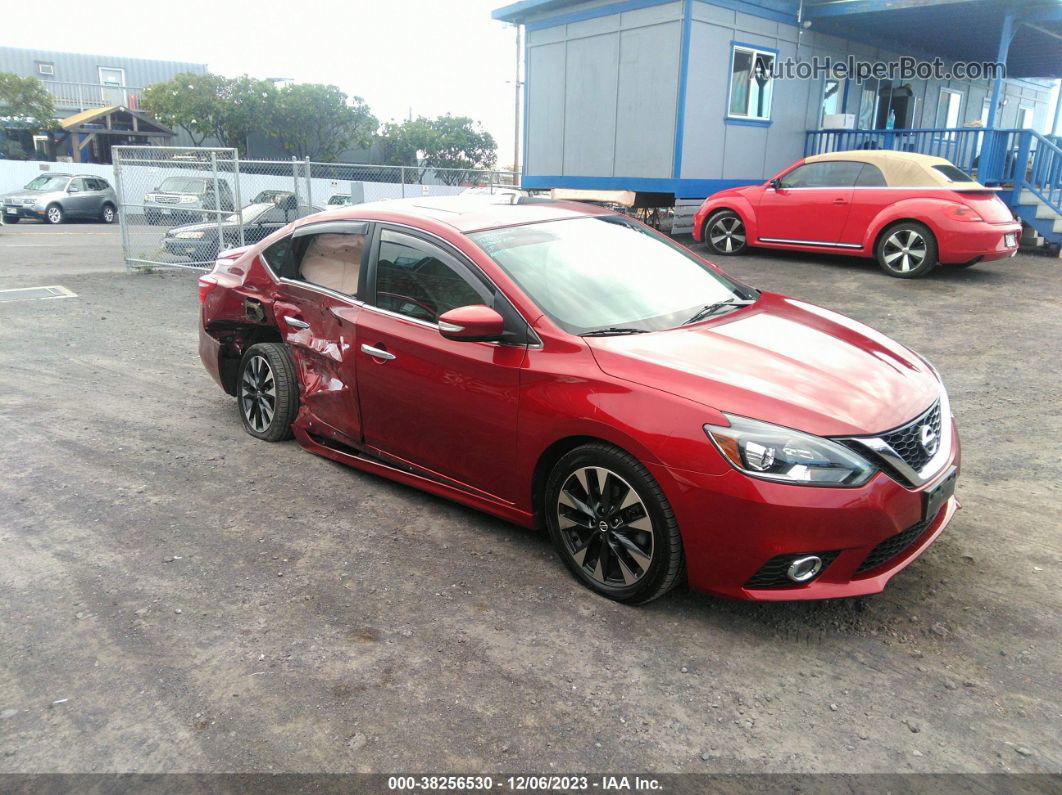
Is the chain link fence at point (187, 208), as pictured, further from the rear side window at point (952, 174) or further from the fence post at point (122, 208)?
the rear side window at point (952, 174)

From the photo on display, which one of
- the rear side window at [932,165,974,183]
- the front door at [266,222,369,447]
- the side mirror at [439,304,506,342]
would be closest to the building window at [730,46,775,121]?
the rear side window at [932,165,974,183]

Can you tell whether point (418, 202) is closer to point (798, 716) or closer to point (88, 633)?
point (88, 633)

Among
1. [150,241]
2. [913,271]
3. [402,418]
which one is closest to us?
[402,418]

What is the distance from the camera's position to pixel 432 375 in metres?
3.97

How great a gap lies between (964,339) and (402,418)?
6.21 m

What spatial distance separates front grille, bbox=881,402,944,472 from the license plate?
104mm

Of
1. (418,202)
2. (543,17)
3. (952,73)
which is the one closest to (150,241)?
(543,17)

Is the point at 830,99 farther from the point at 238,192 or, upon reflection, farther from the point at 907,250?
the point at 238,192

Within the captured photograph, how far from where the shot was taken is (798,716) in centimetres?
273

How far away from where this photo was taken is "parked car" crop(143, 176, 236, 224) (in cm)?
1270

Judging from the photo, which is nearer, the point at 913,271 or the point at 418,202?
the point at 418,202

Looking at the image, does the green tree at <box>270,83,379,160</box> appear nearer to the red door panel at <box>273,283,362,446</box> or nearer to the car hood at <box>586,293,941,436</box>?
the red door panel at <box>273,283,362,446</box>

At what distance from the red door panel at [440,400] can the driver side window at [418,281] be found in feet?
0.28

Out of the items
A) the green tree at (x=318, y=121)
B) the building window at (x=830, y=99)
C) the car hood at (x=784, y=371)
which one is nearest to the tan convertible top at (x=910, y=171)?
the building window at (x=830, y=99)
